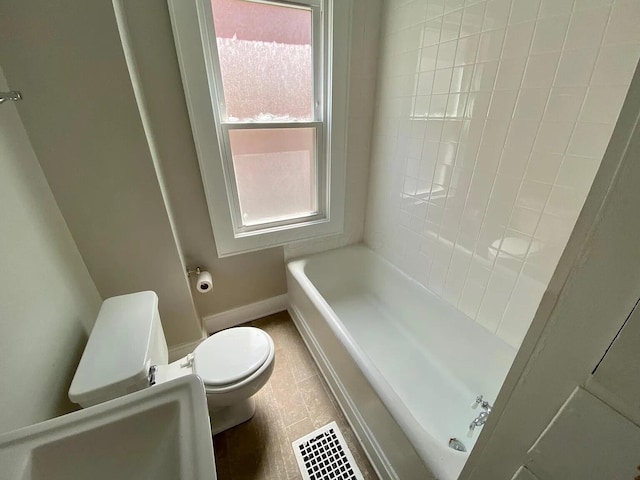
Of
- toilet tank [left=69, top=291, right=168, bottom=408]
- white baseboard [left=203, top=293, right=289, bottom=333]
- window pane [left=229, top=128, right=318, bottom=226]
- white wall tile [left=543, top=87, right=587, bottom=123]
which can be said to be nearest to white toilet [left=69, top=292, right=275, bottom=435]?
toilet tank [left=69, top=291, right=168, bottom=408]

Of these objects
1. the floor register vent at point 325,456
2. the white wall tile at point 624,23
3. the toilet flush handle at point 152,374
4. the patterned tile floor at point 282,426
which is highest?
the white wall tile at point 624,23

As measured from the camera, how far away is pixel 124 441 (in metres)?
0.57

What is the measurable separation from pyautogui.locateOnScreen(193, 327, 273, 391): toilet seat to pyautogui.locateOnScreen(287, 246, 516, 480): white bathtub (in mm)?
355

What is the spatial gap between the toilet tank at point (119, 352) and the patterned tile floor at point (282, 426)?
0.53 m

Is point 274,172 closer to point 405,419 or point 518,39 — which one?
point 518,39

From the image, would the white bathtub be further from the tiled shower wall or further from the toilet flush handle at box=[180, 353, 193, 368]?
the toilet flush handle at box=[180, 353, 193, 368]

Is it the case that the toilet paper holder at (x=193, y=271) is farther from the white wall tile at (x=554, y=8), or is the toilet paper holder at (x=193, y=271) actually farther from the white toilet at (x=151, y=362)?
the white wall tile at (x=554, y=8)

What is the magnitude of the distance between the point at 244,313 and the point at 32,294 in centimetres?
122

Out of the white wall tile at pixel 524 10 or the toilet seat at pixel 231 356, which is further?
the toilet seat at pixel 231 356

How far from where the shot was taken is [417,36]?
1353 mm

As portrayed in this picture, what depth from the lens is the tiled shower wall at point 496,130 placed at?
83cm

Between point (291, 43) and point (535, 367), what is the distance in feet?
5.76

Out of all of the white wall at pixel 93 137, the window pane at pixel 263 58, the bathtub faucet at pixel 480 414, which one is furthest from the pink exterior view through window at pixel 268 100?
the bathtub faucet at pixel 480 414

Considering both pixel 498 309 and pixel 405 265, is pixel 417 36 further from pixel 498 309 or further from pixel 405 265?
pixel 498 309
